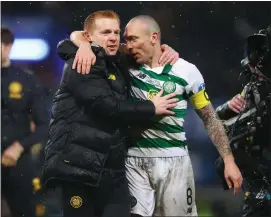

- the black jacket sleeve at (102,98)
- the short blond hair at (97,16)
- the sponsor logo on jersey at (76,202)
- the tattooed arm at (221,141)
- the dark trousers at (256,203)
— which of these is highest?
the short blond hair at (97,16)

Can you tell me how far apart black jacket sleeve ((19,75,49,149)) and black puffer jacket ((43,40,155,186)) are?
18cm

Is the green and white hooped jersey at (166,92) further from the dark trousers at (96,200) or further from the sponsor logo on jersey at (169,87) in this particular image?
the dark trousers at (96,200)

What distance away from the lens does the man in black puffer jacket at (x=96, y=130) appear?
1.84 m

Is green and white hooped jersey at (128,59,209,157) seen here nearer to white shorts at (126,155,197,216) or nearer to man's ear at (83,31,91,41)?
white shorts at (126,155,197,216)

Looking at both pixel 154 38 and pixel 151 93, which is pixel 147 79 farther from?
pixel 154 38

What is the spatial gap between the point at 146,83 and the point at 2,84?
660 millimetres

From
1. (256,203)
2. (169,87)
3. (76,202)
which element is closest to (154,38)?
(169,87)

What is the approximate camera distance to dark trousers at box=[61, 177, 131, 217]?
74.9 inches

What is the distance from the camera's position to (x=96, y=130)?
190 centimetres

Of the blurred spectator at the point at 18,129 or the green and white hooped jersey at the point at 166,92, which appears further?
the blurred spectator at the point at 18,129

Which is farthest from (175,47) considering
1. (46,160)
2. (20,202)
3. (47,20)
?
(20,202)

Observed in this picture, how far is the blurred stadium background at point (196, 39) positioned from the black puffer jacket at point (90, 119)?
0.67 ft

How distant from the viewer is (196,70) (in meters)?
1.96

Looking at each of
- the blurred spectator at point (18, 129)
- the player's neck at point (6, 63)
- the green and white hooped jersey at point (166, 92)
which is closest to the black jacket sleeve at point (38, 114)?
the blurred spectator at point (18, 129)
